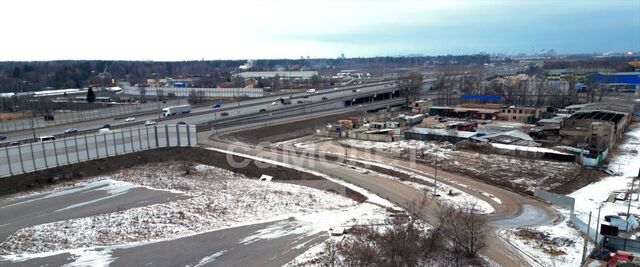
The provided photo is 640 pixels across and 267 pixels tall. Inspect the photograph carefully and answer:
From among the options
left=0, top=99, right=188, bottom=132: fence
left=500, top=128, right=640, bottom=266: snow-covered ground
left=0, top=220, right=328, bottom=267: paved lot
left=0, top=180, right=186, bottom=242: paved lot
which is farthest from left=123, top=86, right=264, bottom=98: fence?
left=0, top=220, right=328, bottom=267: paved lot

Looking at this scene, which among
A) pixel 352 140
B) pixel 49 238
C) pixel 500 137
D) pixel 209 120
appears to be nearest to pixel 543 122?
pixel 500 137

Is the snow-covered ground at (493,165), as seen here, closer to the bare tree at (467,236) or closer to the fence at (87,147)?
the bare tree at (467,236)

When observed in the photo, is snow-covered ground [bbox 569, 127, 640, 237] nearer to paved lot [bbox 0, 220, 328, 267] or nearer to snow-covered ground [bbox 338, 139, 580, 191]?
snow-covered ground [bbox 338, 139, 580, 191]

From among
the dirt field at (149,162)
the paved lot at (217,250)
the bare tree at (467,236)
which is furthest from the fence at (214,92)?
the bare tree at (467,236)

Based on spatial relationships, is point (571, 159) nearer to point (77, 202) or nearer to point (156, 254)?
point (156, 254)

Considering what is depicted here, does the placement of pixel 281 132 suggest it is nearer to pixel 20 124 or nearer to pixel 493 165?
pixel 493 165

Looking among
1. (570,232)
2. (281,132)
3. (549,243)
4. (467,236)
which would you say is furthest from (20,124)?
(570,232)

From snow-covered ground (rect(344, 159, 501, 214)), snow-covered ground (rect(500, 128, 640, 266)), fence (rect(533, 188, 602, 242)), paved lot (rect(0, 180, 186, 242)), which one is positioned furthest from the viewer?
snow-covered ground (rect(344, 159, 501, 214))
